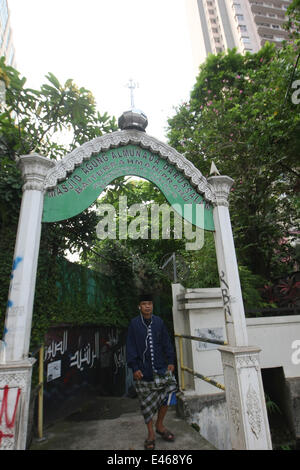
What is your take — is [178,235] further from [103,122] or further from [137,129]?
[137,129]

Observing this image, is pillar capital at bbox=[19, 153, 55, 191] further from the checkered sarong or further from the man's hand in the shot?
the checkered sarong

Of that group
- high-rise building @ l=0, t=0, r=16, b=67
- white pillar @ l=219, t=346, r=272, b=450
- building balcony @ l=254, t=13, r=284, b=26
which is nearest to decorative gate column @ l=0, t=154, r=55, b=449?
white pillar @ l=219, t=346, r=272, b=450

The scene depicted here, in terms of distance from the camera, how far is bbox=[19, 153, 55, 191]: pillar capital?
3131 millimetres

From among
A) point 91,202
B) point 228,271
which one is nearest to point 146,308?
point 228,271

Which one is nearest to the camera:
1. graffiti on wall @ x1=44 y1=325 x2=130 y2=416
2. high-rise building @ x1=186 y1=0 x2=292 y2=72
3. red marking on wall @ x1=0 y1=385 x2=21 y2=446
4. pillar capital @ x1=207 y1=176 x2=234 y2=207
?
red marking on wall @ x1=0 y1=385 x2=21 y2=446

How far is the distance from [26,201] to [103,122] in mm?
4056

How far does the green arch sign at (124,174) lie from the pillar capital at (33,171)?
173 millimetres

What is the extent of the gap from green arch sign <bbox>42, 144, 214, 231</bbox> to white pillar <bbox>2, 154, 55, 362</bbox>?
219 millimetres

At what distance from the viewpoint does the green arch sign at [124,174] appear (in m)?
3.34

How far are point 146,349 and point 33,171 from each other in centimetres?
267

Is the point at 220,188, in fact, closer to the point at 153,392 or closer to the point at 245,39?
the point at 153,392

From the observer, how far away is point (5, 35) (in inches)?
1005
